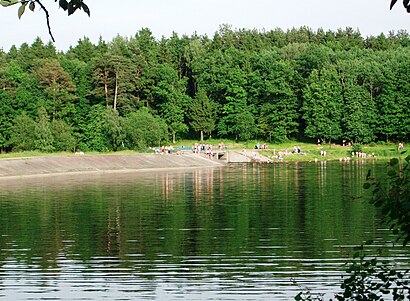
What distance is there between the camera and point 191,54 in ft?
450

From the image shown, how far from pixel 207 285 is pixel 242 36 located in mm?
136516

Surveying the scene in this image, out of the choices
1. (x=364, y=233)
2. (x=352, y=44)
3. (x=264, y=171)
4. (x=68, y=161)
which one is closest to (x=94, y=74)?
(x=68, y=161)

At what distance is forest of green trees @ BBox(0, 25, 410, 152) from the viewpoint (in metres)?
111

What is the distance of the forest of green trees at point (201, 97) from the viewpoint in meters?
111

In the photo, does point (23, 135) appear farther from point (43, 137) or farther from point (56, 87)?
point (56, 87)

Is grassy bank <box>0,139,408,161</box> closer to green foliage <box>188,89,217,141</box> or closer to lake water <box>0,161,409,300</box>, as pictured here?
green foliage <box>188,89,217,141</box>

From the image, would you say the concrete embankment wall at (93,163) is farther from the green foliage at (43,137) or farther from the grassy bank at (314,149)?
the grassy bank at (314,149)

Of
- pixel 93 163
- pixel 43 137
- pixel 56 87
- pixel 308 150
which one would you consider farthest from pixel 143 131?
pixel 308 150

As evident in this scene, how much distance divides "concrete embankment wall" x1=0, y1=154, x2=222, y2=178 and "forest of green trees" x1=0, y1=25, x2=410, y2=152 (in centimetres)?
1037

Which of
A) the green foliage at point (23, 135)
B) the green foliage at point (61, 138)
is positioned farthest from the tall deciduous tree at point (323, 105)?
the green foliage at point (23, 135)

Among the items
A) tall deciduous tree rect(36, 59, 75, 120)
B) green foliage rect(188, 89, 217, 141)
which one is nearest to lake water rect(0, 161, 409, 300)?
tall deciduous tree rect(36, 59, 75, 120)

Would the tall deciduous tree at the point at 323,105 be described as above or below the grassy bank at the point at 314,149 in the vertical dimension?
above

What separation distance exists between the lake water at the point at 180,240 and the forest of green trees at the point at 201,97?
4703 cm

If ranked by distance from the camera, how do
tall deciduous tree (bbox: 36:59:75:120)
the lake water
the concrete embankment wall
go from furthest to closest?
tall deciduous tree (bbox: 36:59:75:120) → the concrete embankment wall → the lake water
